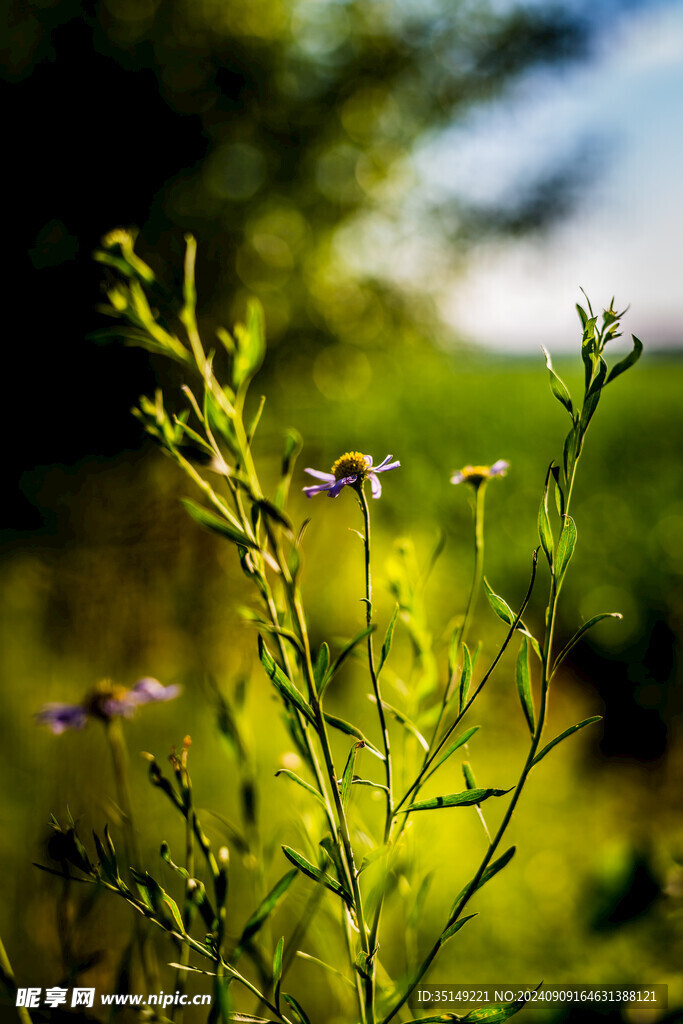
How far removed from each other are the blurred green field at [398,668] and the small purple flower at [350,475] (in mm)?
63

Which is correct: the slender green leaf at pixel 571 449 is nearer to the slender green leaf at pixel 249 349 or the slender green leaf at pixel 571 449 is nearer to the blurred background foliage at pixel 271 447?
the slender green leaf at pixel 249 349

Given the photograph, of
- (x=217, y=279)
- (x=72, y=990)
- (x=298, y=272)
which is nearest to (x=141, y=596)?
(x=217, y=279)

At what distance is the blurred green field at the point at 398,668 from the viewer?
0.64 metres

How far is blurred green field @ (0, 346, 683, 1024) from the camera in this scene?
64cm

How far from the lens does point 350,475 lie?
0.26m

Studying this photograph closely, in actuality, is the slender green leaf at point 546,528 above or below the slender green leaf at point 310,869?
above

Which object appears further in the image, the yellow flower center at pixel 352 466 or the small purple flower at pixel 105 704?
the small purple flower at pixel 105 704

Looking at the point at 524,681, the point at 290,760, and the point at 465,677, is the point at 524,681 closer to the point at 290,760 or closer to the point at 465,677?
the point at 465,677

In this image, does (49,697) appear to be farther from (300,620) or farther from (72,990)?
(300,620)

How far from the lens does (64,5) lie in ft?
4.89

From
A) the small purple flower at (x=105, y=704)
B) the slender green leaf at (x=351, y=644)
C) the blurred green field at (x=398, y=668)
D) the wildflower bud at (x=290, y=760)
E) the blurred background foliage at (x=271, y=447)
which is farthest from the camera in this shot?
the blurred background foliage at (x=271, y=447)

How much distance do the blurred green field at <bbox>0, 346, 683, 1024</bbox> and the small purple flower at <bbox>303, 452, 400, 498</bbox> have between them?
6 cm

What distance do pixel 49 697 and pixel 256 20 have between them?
4.74ft

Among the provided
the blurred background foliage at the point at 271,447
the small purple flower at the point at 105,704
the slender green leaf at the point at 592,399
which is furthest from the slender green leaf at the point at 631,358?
the blurred background foliage at the point at 271,447
